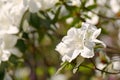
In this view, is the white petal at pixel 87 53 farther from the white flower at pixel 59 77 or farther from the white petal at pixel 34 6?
the white flower at pixel 59 77

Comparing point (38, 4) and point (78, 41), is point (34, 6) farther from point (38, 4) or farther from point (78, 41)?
point (78, 41)

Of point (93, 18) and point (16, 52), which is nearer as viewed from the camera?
point (16, 52)

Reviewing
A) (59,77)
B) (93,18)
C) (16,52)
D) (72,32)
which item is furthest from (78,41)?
(59,77)

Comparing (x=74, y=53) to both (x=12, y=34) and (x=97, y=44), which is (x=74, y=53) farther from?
(x=12, y=34)

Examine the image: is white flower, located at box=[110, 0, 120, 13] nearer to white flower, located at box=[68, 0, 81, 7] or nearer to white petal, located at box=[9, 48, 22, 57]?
white flower, located at box=[68, 0, 81, 7]

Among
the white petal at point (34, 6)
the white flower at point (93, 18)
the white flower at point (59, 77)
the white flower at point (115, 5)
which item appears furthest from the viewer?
the white flower at point (59, 77)

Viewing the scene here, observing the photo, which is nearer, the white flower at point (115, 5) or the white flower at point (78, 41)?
the white flower at point (78, 41)

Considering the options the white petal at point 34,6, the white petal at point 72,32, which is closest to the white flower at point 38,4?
the white petal at point 34,6
